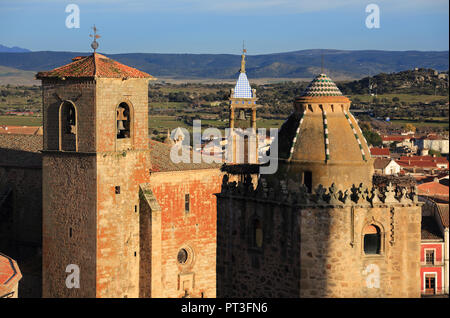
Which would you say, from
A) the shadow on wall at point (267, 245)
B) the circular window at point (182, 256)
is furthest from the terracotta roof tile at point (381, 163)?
the shadow on wall at point (267, 245)

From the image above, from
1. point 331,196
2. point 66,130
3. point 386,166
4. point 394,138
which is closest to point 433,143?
point 394,138

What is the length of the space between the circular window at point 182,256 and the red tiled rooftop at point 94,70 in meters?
6.31

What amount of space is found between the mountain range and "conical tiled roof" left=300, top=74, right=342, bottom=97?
301 ft

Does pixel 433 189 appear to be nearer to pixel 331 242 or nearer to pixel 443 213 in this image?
pixel 443 213

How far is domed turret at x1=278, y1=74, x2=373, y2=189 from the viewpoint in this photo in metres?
17.9

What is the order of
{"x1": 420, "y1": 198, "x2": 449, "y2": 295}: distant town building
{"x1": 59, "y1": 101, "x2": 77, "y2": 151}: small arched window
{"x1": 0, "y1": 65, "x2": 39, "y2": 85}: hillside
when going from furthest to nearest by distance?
1. {"x1": 0, "y1": 65, "x2": 39, "y2": 85}: hillside
2. {"x1": 420, "y1": 198, "x2": 449, "y2": 295}: distant town building
3. {"x1": 59, "y1": 101, "x2": 77, "y2": 151}: small arched window

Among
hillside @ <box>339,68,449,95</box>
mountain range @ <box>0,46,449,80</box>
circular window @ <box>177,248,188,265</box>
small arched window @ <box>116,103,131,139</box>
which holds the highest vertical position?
mountain range @ <box>0,46,449,80</box>

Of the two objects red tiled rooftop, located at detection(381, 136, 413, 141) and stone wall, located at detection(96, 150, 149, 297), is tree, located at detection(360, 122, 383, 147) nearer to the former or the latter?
red tiled rooftop, located at detection(381, 136, 413, 141)

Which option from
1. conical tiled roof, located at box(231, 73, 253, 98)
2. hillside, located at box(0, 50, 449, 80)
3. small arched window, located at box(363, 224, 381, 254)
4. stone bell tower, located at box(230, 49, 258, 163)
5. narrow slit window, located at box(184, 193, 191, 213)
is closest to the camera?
small arched window, located at box(363, 224, 381, 254)

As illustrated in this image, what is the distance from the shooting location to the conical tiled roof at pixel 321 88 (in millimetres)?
18403

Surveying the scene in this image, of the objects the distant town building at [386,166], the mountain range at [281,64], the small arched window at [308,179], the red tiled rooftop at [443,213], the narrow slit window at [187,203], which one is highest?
the mountain range at [281,64]

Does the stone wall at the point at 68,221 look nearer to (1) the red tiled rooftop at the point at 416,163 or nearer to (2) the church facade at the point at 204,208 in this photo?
(2) the church facade at the point at 204,208

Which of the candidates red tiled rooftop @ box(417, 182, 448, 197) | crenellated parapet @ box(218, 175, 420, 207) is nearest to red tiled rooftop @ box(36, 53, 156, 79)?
crenellated parapet @ box(218, 175, 420, 207)
